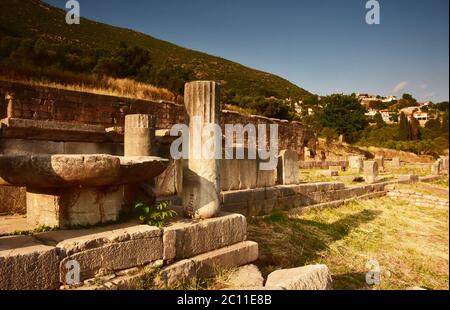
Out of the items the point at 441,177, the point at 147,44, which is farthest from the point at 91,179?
the point at 147,44

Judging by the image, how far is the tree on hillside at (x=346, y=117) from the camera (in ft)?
160

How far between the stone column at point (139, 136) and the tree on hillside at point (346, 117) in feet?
155

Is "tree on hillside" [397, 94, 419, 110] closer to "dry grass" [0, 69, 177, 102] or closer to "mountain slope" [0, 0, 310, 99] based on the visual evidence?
"mountain slope" [0, 0, 310, 99]

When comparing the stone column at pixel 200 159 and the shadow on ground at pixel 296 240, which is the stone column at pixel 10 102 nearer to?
the stone column at pixel 200 159

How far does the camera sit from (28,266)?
105 inches

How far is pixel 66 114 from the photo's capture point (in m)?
10.2

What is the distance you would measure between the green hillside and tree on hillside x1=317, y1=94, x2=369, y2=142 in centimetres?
1205

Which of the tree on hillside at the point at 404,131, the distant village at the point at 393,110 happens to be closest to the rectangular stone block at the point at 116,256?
the tree on hillside at the point at 404,131

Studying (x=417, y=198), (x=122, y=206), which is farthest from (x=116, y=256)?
(x=417, y=198)

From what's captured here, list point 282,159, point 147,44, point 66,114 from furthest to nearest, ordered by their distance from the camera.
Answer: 1. point 147,44
2. point 66,114
3. point 282,159

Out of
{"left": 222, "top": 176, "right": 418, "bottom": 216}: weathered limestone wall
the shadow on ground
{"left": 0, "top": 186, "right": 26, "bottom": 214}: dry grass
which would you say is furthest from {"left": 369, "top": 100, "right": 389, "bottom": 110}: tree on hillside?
{"left": 0, "top": 186, "right": 26, "bottom": 214}: dry grass

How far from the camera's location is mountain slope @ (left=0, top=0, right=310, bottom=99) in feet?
101
